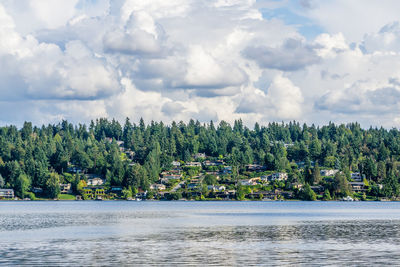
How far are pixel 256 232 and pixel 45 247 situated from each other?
2926 centimetres

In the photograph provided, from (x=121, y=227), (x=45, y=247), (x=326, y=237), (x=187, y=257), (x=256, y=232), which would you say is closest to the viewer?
(x=187, y=257)

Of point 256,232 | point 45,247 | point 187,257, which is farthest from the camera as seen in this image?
point 256,232

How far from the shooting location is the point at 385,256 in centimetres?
5422

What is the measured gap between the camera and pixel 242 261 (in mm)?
51375

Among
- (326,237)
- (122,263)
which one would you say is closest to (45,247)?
(122,263)

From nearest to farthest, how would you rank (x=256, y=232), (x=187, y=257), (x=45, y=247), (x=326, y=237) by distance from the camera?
(x=187, y=257) < (x=45, y=247) < (x=326, y=237) < (x=256, y=232)

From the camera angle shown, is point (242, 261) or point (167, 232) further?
point (167, 232)

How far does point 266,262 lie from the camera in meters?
50.6

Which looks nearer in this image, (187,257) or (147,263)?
(147,263)

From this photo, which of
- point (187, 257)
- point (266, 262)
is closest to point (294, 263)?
point (266, 262)

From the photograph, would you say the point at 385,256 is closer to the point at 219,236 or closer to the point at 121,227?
the point at 219,236

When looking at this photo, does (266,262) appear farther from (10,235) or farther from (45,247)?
(10,235)

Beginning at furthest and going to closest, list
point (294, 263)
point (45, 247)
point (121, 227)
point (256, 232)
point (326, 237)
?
point (121, 227) → point (256, 232) → point (326, 237) → point (45, 247) → point (294, 263)

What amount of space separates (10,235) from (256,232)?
3036cm
